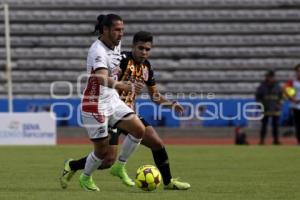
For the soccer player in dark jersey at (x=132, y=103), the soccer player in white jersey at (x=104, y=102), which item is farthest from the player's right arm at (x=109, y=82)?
the soccer player in dark jersey at (x=132, y=103)

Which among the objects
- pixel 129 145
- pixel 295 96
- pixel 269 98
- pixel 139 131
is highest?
pixel 139 131

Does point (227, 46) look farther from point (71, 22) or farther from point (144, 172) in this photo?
point (144, 172)

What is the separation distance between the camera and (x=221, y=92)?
28.4 m

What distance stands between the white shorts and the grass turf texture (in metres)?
0.67

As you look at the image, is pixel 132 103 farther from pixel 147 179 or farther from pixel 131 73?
pixel 147 179

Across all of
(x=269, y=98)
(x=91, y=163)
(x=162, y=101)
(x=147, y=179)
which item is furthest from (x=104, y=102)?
(x=269, y=98)

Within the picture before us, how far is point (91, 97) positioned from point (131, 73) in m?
0.99

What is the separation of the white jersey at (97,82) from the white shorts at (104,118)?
64mm

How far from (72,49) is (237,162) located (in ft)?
50.9

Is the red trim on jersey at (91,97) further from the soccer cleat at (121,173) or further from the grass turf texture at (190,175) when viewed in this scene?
the soccer cleat at (121,173)

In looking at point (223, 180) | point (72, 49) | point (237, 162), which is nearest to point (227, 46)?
point (72, 49)

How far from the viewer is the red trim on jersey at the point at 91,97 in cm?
930

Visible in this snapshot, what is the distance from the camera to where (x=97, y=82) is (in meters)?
9.25

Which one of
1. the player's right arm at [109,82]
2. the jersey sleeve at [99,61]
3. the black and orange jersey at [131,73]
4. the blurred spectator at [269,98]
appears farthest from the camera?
the blurred spectator at [269,98]
